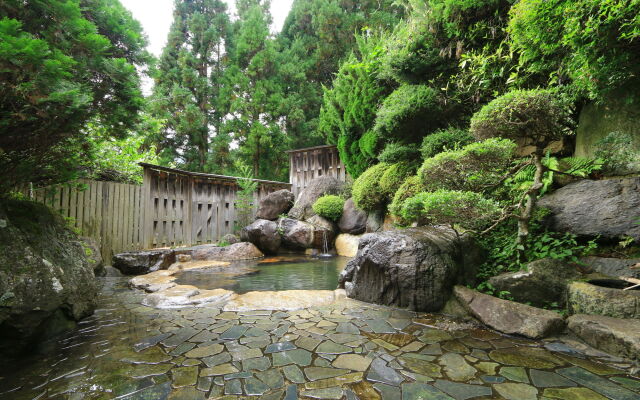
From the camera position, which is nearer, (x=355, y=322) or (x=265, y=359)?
(x=265, y=359)

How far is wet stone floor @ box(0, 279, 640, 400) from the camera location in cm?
186

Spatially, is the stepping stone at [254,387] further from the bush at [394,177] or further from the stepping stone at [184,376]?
the bush at [394,177]

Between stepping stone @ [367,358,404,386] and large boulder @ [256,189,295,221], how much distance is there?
9.50m

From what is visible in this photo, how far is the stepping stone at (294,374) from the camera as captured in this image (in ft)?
6.64

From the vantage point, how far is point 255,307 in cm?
376

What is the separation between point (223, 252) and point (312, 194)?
14.7 feet

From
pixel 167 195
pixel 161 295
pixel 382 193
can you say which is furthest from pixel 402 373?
pixel 167 195

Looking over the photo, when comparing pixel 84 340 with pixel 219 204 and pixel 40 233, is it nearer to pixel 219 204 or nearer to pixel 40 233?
pixel 40 233

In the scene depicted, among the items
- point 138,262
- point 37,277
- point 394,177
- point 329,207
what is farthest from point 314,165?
point 37,277

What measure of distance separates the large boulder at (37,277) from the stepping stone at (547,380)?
4.14m

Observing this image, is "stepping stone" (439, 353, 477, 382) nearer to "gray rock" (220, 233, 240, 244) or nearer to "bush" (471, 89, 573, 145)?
"bush" (471, 89, 573, 145)

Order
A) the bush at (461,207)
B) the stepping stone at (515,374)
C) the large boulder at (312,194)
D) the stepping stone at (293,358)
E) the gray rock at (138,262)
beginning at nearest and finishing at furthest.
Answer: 1. the stepping stone at (515,374)
2. the stepping stone at (293,358)
3. the bush at (461,207)
4. the gray rock at (138,262)
5. the large boulder at (312,194)

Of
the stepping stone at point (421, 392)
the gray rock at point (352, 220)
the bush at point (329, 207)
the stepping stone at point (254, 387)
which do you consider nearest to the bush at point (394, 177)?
the gray rock at point (352, 220)

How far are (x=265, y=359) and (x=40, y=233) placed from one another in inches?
109
